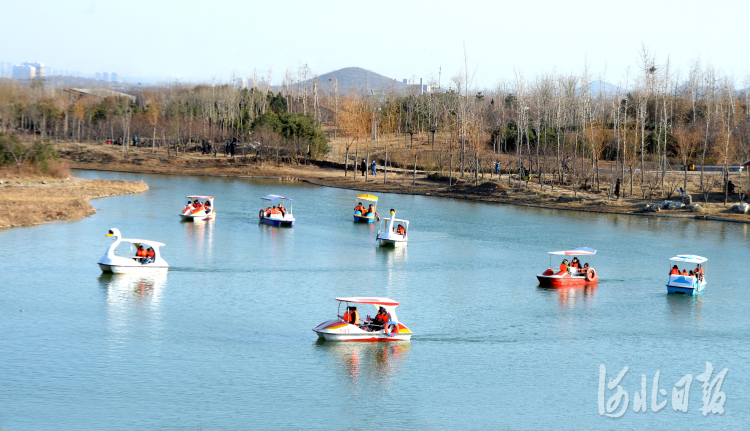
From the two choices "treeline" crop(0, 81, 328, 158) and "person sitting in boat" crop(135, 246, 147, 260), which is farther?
"treeline" crop(0, 81, 328, 158)

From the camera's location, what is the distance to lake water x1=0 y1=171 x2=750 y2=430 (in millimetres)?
20141

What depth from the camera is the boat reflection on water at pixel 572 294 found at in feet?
109

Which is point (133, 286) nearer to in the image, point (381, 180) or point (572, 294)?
point (572, 294)

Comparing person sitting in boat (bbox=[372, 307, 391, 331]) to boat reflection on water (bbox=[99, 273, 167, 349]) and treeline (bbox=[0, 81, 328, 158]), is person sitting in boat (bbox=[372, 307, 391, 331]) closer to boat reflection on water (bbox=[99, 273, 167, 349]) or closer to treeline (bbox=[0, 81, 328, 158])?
boat reflection on water (bbox=[99, 273, 167, 349])

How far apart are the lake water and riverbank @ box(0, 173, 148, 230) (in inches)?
88.9

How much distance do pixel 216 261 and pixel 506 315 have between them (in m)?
16.5

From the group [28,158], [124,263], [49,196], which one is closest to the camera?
[124,263]

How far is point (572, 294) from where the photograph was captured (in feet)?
115

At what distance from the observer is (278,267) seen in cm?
3847

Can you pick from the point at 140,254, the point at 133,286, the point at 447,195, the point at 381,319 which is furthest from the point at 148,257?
the point at 447,195

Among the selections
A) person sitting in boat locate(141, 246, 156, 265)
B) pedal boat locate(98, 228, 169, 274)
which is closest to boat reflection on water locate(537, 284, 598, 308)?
pedal boat locate(98, 228, 169, 274)

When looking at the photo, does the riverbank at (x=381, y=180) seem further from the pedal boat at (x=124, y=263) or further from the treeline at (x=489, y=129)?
the pedal boat at (x=124, y=263)

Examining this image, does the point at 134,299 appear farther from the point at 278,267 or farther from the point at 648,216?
the point at 648,216

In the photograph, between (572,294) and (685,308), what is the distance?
4.98 m
